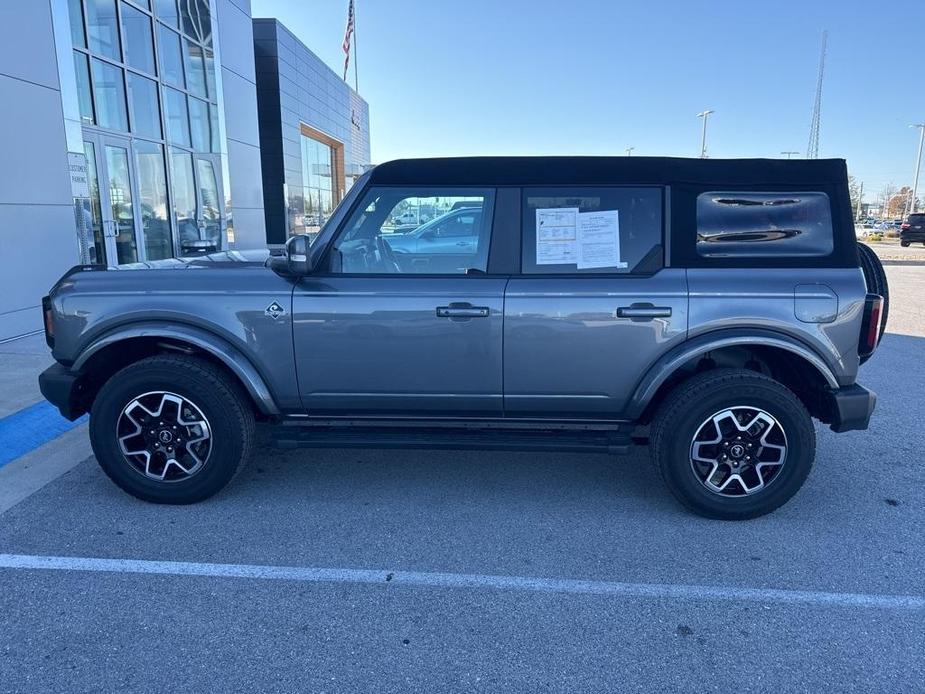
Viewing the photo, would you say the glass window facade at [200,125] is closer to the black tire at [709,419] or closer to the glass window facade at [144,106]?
the glass window facade at [144,106]

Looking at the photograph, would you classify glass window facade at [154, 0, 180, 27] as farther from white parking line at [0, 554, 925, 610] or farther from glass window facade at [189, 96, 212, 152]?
white parking line at [0, 554, 925, 610]

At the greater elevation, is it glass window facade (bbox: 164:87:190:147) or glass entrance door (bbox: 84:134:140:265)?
glass window facade (bbox: 164:87:190:147)

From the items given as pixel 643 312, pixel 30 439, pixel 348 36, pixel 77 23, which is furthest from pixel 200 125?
pixel 348 36

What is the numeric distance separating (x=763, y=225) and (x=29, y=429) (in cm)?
512

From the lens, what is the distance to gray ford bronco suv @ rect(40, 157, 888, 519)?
11.3 feet

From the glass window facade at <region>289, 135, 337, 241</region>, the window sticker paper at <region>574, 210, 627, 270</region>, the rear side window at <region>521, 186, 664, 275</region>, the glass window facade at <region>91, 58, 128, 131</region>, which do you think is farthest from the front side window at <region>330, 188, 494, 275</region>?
the glass window facade at <region>289, 135, 337, 241</region>

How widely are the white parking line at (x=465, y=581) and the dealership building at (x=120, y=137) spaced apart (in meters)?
2.36

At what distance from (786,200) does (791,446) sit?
131 centimetres

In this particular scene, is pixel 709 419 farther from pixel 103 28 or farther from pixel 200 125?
pixel 200 125

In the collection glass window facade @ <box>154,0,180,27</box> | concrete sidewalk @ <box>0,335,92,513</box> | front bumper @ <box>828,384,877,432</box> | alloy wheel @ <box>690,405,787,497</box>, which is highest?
glass window facade @ <box>154,0,180,27</box>

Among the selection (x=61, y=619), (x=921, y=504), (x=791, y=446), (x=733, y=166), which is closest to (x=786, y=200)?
(x=733, y=166)

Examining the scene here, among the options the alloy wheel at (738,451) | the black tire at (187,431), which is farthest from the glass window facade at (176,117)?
the alloy wheel at (738,451)

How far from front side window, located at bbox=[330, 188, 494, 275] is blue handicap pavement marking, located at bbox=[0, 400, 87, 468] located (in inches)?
108

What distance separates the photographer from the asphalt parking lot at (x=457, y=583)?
240 cm
